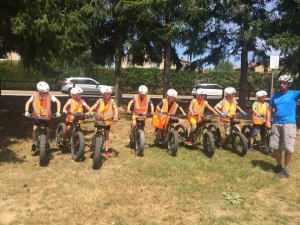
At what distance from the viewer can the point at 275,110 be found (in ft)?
21.6

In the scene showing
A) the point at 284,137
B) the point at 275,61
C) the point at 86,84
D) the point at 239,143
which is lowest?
the point at 239,143

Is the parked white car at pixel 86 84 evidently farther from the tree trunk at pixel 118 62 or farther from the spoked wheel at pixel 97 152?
the spoked wheel at pixel 97 152

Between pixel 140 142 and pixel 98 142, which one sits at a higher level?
pixel 98 142

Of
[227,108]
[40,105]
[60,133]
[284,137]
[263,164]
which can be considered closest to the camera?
[284,137]

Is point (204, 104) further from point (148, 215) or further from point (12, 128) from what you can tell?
point (12, 128)

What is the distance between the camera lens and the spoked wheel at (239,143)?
25.5 feet

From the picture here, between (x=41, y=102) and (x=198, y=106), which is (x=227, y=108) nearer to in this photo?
(x=198, y=106)

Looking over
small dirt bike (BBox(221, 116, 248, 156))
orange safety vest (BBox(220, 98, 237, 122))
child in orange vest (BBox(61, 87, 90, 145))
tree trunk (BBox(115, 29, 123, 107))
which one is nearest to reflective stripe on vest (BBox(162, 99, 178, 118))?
orange safety vest (BBox(220, 98, 237, 122))

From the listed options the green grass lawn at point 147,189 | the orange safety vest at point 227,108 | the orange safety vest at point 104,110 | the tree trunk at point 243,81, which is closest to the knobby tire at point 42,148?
the green grass lawn at point 147,189

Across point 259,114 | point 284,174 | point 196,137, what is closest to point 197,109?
point 196,137

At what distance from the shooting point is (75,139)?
729cm

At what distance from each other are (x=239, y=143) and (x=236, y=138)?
0.24 meters

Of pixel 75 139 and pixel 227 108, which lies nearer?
pixel 75 139

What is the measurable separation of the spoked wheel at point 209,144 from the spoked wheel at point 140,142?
167 cm
